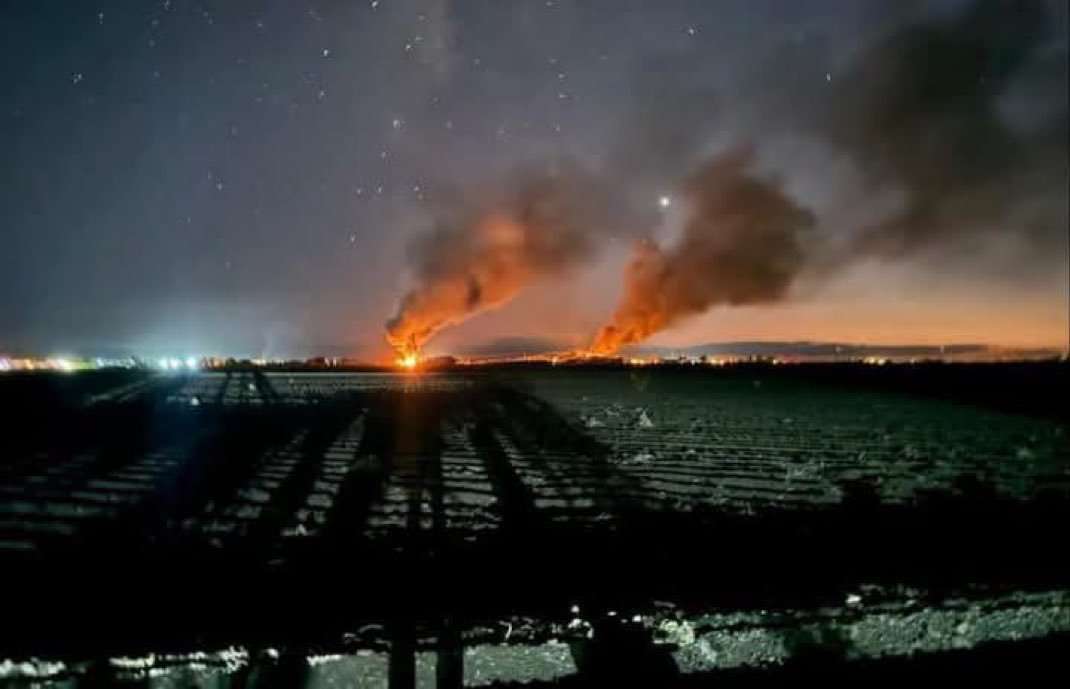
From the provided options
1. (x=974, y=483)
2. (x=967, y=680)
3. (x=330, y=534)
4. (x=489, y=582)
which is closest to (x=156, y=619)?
(x=330, y=534)

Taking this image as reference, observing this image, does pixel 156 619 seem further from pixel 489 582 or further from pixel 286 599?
pixel 489 582

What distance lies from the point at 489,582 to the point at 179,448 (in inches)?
411

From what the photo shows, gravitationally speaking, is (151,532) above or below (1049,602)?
above

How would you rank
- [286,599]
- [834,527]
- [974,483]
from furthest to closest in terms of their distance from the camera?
[974,483]
[834,527]
[286,599]

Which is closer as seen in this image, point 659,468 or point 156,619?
point 156,619

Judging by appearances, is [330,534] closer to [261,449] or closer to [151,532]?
[151,532]

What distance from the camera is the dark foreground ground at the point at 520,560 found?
479 cm

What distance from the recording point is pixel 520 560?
6656 millimetres

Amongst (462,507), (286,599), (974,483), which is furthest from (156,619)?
(974,483)

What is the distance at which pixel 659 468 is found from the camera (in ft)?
38.3

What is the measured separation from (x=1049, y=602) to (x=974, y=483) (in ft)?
17.5

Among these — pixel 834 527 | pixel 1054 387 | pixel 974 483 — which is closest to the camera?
pixel 834 527

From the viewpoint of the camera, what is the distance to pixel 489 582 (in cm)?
607

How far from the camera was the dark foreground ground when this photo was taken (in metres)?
4.79
